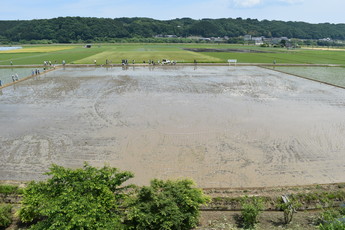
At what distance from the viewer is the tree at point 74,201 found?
18.4 feet

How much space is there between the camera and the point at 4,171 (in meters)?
10.1

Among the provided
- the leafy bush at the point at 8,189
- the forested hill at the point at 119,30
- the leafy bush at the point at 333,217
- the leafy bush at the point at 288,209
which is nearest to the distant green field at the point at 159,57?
the leafy bush at the point at 8,189

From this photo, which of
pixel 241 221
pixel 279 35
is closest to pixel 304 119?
pixel 241 221

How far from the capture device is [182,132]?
13688mm

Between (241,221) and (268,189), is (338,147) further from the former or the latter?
(241,221)

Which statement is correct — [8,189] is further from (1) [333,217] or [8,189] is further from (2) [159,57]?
(2) [159,57]

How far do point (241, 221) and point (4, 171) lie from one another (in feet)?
29.4

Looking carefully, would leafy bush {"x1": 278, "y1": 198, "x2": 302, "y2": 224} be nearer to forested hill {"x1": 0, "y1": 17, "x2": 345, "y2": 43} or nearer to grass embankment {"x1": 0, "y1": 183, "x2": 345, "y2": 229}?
grass embankment {"x1": 0, "y1": 183, "x2": 345, "y2": 229}

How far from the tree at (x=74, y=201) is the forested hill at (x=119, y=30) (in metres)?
122

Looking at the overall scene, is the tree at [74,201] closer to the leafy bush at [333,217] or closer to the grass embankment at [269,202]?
the grass embankment at [269,202]

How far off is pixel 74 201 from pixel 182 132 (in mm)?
8410

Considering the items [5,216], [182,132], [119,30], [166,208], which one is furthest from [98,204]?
[119,30]

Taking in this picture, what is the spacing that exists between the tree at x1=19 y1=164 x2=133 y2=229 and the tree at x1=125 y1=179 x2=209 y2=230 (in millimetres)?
487

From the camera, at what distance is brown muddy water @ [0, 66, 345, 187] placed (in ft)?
33.7
